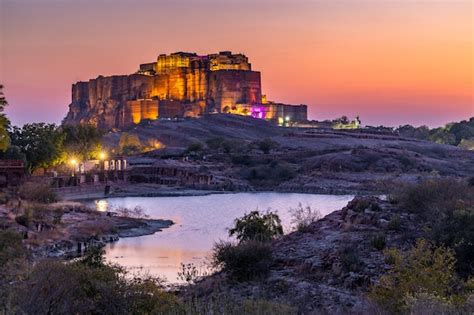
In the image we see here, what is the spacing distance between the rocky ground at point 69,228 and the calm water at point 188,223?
1002mm

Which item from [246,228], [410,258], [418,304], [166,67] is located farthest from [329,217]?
[166,67]

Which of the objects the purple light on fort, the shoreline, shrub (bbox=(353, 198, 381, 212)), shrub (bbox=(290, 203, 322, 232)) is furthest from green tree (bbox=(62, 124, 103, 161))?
the purple light on fort

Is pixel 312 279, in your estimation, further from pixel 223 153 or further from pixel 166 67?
pixel 166 67

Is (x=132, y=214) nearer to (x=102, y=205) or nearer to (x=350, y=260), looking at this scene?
(x=102, y=205)

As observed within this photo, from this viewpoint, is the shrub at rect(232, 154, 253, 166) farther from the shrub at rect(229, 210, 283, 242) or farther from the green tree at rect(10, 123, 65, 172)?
the shrub at rect(229, 210, 283, 242)

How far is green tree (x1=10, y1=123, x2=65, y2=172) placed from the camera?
183 ft

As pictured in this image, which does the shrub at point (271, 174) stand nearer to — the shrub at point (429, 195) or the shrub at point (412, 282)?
the shrub at point (429, 195)

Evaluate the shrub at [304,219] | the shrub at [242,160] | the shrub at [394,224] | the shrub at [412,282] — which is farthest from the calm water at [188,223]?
the shrub at [242,160]

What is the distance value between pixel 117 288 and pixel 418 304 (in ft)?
20.0

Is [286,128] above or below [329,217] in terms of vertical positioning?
Answer: above

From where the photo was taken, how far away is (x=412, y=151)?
82188mm

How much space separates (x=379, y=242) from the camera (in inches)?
750

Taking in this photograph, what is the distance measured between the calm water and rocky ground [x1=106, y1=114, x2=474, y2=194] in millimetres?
5055

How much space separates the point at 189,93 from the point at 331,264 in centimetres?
11788
